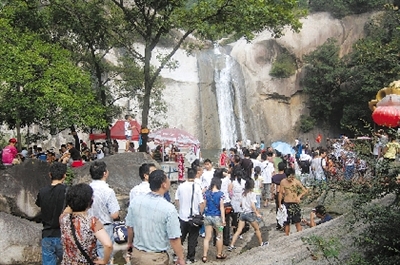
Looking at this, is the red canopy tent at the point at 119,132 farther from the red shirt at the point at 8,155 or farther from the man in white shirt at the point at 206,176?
the man in white shirt at the point at 206,176

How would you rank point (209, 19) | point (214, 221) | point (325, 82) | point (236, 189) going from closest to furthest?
point (214, 221), point (236, 189), point (209, 19), point (325, 82)

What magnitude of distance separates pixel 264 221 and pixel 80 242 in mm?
8376

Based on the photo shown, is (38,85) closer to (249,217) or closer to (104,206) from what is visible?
(249,217)

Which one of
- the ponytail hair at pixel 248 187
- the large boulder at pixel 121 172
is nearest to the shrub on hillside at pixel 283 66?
the large boulder at pixel 121 172

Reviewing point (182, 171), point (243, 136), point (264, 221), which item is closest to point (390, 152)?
point (264, 221)

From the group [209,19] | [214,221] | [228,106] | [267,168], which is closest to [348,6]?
[228,106]

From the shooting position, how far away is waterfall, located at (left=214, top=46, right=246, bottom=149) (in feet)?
103

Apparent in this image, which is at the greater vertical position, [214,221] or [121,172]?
[121,172]

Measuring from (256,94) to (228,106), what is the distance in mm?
2054

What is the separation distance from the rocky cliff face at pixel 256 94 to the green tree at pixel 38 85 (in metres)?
18.8

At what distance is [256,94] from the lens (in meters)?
32.0

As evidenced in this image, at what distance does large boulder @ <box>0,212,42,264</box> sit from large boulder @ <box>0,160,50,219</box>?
46 centimetres

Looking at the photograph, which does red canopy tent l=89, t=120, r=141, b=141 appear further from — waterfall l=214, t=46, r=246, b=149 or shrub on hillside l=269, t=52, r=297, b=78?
shrub on hillside l=269, t=52, r=297, b=78

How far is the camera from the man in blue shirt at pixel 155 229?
4.36 meters
